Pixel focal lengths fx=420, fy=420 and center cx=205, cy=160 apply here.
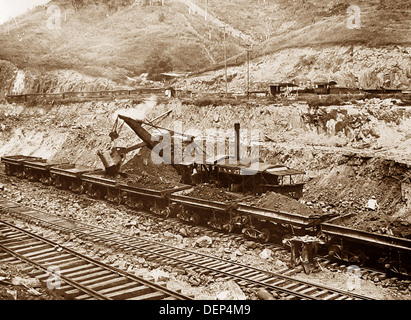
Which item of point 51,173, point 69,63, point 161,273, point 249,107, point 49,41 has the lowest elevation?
point 161,273

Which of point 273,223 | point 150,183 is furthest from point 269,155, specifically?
point 273,223

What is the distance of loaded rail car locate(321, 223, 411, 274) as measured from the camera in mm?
10719

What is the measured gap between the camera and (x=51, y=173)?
22484 millimetres

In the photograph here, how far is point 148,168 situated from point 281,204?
1002 cm

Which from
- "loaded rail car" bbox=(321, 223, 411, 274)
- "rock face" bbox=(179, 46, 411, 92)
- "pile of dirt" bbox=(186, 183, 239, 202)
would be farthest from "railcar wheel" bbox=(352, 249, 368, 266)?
"rock face" bbox=(179, 46, 411, 92)

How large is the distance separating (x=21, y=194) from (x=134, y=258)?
35.9 feet

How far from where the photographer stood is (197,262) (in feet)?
40.1

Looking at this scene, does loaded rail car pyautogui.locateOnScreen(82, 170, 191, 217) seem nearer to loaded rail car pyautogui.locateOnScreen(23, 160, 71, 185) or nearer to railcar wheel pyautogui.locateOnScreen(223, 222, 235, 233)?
railcar wheel pyautogui.locateOnScreen(223, 222, 235, 233)

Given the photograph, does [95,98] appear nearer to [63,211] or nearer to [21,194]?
[21,194]

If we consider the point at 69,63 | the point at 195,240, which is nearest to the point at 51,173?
the point at 195,240

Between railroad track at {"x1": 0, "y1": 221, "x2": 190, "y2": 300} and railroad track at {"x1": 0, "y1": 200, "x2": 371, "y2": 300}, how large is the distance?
4.64ft

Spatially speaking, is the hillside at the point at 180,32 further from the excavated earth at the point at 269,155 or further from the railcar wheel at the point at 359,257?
the railcar wheel at the point at 359,257

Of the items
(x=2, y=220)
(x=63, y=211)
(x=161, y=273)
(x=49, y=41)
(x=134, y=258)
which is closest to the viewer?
(x=161, y=273)

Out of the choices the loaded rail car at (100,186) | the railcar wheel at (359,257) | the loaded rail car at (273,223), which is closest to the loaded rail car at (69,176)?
the loaded rail car at (100,186)
